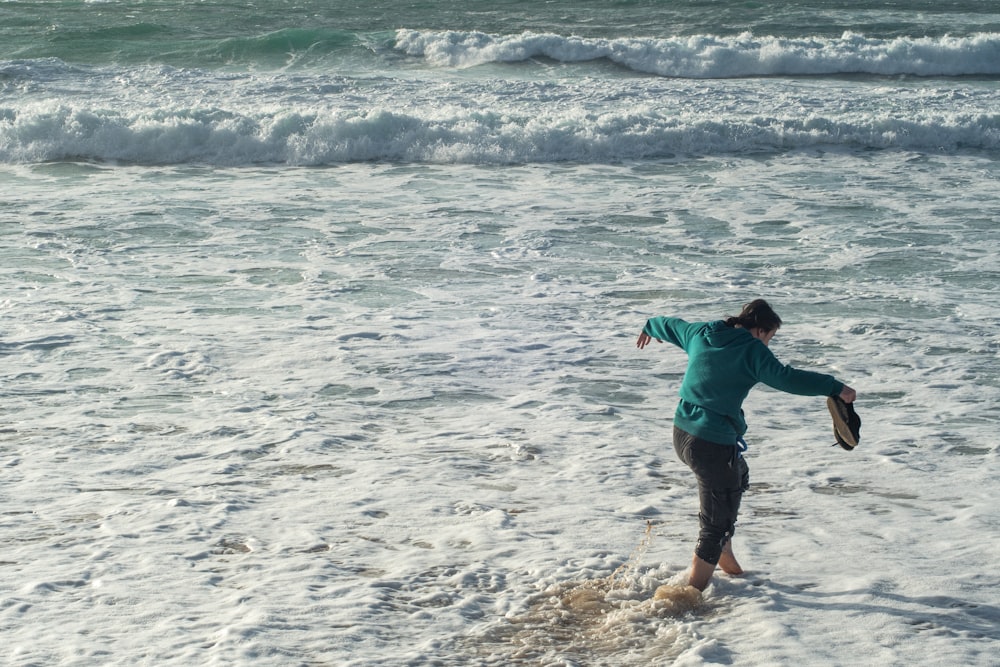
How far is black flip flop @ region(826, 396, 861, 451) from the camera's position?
15.8ft

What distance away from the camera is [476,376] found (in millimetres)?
8258

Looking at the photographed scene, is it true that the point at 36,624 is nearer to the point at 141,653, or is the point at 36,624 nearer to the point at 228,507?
the point at 141,653

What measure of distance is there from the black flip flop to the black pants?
1.39 feet

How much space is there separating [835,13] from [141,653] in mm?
28533

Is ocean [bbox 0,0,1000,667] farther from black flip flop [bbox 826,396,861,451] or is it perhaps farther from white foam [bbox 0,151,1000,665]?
black flip flop [bbox 826,396,861,451]

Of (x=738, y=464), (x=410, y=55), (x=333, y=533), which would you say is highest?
(x=410, y=55)

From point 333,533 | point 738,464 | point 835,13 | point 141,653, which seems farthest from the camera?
point 835,13

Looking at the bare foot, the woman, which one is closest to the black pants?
the woman

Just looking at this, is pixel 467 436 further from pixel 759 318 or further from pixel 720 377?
pixel 759 318

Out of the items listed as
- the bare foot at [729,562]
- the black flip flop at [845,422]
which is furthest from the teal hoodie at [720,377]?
the bare foot at [729,562]

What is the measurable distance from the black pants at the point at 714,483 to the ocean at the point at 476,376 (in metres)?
0.29

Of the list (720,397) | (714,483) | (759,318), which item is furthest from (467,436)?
(759,318)

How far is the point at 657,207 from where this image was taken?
550 inches

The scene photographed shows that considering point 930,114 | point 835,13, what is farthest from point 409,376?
point 835,13
